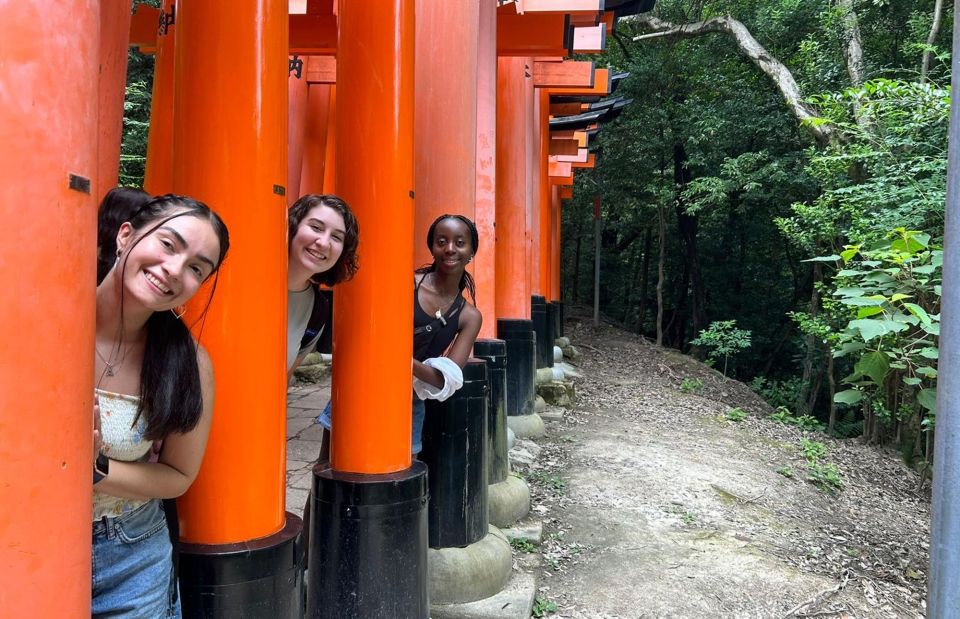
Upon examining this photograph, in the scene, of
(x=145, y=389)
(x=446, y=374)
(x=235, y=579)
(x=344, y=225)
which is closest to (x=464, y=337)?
(x=446, y=374)

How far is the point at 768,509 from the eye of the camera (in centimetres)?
624

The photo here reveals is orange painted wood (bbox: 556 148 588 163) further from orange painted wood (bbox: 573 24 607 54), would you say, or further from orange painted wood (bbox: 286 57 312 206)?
orange painted wood (bbox: 286 57 312 206)

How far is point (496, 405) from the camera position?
4789 millimetres

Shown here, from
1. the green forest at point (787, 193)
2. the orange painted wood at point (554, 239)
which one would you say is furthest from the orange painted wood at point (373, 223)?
the orange painted wood at point (554, 239)

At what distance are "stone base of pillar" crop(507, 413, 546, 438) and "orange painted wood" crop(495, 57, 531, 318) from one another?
116 cm

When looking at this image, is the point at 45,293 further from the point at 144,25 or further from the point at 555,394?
the point at 555,394

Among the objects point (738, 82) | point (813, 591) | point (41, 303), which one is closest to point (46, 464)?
point (41, 303)

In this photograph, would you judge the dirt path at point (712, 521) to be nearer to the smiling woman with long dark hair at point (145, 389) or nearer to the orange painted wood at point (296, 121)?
the smiling woman with long dark hair at point (145, 389)

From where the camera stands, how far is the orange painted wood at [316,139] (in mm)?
9008

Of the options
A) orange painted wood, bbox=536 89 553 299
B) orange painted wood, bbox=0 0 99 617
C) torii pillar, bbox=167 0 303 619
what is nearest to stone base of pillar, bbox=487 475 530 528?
torii pillar, bbox=167 0 303 619

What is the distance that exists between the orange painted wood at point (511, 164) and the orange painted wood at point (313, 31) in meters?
1.64

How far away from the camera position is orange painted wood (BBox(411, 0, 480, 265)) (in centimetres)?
348

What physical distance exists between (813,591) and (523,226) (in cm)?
391

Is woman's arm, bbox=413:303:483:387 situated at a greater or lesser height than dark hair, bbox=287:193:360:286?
lesser
